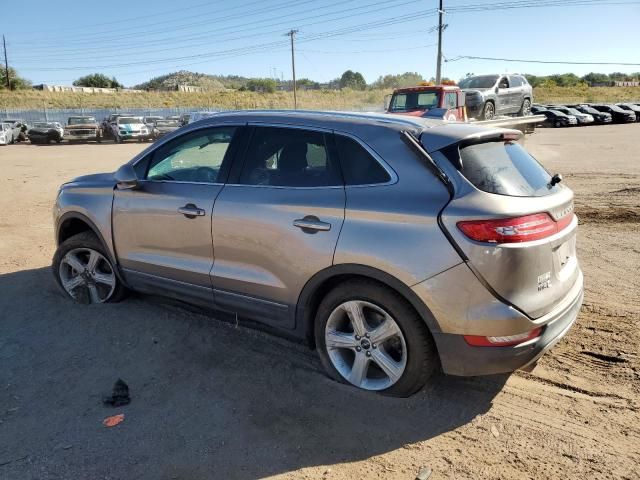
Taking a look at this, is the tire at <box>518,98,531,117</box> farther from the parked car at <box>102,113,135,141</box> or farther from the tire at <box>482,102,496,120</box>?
the parked car at <box>102,113,135,141</box>

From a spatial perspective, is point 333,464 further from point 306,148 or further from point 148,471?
point 306,148

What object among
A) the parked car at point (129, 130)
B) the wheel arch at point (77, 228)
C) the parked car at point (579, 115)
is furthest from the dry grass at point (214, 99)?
the wheel arch at point (77, 228)

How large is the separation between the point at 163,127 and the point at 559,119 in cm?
2582

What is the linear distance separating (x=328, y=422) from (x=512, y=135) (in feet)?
7.07

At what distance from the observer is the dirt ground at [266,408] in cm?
267

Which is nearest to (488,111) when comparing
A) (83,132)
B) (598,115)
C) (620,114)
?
(598,115)

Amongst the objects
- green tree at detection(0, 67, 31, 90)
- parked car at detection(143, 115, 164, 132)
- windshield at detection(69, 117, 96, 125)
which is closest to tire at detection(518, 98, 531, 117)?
parked car at detection(143, 115, 164, 132)

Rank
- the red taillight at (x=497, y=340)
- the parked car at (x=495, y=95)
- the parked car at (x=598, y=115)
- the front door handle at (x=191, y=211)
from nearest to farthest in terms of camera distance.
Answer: the red taillight at (x=497, y=340)
the front door handle at (x=191, y=211)
the parked car at (x=495, y=95)
the parked car at (x=598, y=115)

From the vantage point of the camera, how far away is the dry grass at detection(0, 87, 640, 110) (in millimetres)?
60531

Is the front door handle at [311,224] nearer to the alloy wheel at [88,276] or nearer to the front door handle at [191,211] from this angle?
the front door handle at [191,211]

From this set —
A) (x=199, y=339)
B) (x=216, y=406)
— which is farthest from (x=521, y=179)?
(x=199, y=339)

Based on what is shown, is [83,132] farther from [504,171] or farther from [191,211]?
[504,171]

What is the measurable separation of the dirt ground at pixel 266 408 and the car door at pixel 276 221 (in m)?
0.54

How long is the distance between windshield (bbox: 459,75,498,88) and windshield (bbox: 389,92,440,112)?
12.8 ft
